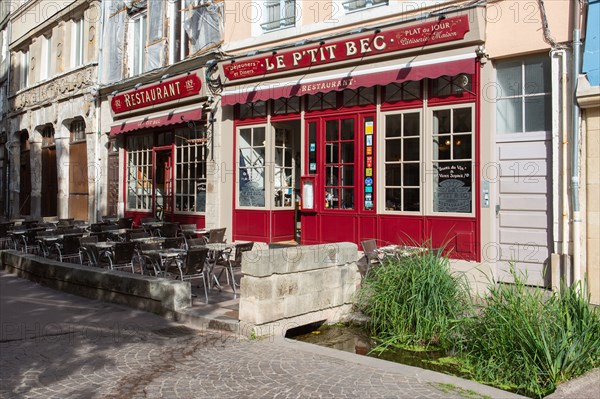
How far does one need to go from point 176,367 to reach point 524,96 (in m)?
6.58

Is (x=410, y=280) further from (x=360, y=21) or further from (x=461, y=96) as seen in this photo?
(x=360, y=21)

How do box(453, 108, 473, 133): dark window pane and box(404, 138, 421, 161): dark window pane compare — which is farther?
box(404, 138, 421, 161): dark window pane

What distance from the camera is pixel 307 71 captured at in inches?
421

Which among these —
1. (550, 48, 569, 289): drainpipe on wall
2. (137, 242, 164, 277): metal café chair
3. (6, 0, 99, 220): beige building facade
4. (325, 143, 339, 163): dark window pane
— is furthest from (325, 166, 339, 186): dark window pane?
(6, 0, 99, 220): beige building facade

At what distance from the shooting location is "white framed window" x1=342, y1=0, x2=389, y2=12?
1009cm

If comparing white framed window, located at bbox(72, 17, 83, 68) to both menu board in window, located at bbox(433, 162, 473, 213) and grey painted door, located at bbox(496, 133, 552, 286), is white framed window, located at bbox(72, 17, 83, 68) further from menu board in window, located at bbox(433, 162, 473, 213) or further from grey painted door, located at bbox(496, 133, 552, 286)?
grey painted door, located at bbox(496, 133, 552, 286)

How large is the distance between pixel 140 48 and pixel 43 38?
7.71 meters

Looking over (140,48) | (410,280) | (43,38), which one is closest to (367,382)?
(410,280)

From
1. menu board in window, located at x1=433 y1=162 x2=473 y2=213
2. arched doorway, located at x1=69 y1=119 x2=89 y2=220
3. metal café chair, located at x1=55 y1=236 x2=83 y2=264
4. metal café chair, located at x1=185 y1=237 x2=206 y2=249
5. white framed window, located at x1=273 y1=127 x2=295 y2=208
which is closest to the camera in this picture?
menu board in window, located at x1=433 y1=162 x2=473 y2=213

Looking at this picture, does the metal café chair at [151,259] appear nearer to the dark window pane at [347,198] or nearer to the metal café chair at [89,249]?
the metal café chair at [89,249]

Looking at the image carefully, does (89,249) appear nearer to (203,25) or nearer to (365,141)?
(365,141)

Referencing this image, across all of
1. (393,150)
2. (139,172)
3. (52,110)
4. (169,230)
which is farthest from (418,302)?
(52,110)

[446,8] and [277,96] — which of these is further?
[277,96]

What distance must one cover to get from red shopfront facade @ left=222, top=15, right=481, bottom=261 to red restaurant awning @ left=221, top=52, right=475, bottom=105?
0.02 metres
